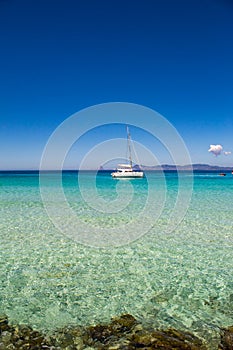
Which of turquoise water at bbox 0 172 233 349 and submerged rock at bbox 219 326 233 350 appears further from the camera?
turquoise water at bbox 0 172 233 349

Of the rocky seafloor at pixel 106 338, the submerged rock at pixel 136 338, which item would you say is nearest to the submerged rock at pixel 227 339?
the rocky seafloor at pixel 106 338

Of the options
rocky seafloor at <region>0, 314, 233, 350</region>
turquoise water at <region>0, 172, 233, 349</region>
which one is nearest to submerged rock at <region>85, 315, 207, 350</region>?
rocky seafloor at <region>0, 314, 233, 350</region>

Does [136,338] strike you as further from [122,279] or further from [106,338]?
[122,279]

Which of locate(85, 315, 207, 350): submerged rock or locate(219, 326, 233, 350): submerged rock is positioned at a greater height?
locate(85, 315, 207, 350): submerged rock

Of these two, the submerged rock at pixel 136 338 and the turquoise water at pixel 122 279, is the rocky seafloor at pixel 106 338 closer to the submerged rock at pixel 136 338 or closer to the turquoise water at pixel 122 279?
the submerged rock at pixel 136 338

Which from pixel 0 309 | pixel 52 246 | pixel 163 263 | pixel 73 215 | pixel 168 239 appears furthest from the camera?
pixel 73 215

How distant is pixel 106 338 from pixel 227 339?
1.66 meters

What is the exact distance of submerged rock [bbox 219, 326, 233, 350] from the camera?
3709 millimetres

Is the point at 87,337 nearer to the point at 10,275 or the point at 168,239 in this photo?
the point at 10,275

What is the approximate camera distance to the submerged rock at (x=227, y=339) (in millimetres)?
3709

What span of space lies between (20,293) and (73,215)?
365 inches

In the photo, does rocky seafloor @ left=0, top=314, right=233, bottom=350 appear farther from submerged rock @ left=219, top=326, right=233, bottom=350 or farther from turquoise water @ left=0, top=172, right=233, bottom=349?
turquoise water @ left=0, top=172, right=233, bottom=349

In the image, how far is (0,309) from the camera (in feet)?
15.6

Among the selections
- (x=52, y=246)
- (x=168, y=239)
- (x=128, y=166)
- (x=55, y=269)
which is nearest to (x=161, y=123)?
(x=168, y=239)
